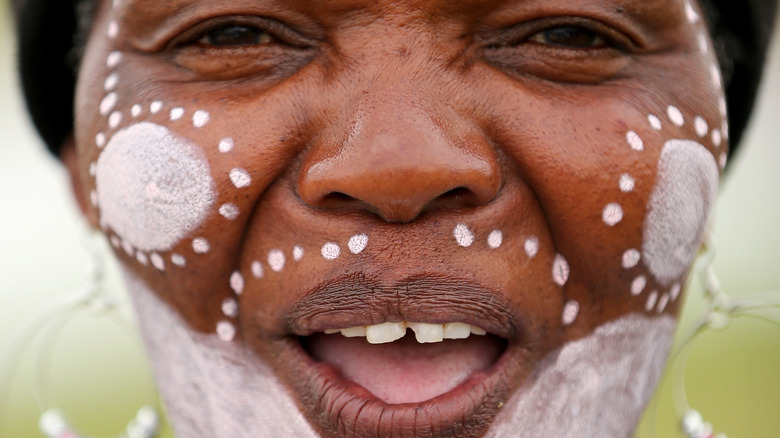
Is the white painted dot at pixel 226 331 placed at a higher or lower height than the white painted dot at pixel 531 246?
lower

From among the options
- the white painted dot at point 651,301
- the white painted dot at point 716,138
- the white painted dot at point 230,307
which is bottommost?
the white painted dot at point 651,301

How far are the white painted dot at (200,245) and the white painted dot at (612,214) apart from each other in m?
0.78

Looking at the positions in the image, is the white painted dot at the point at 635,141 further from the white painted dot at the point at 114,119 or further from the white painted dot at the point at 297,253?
the white painted dot at the point at 114,119

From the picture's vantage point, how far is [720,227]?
10.9 meters

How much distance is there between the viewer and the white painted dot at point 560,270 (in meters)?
1.68

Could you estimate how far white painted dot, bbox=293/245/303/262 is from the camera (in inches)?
64.2

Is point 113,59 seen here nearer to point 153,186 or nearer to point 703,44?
point 153,186

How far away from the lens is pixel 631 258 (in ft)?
5.68

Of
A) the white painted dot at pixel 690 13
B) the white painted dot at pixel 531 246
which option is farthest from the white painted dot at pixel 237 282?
the white painted dot at pixel 690 13

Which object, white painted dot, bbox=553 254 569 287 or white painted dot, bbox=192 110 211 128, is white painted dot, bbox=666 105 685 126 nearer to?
white painted dot, bbox=553 254 569 287

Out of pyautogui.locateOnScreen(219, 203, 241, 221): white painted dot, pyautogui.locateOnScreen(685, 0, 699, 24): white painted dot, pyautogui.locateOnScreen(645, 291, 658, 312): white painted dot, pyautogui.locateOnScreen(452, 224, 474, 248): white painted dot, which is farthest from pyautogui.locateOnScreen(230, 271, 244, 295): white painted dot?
pyautogui.locateOnScreen(685, 0, 699, 24): white painted dot

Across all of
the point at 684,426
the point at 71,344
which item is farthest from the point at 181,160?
the point at 71,344

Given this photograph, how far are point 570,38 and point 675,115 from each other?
0.87 feet

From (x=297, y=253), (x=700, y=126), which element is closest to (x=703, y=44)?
(x=700, y=126)
